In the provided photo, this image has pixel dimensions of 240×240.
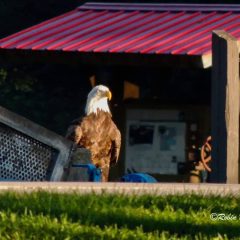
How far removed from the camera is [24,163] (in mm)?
11453

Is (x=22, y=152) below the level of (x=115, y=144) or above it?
below

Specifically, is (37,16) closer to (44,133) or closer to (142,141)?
(142,141)

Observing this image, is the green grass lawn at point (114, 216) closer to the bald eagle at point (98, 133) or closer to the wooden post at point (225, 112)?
the wooden post at point (225, 112)

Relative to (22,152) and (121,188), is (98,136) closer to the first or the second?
(22,152)

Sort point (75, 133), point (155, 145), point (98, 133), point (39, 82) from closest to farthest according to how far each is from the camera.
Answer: point (75, 133), point (98, 133), point (155, 145), point (39, 82)

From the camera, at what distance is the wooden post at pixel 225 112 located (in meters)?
12.0

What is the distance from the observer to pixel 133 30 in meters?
18.7

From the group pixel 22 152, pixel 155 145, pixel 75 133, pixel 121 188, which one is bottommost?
pixel 121 188

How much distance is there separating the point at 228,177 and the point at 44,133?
1891mm

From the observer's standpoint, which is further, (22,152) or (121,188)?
(22,152)

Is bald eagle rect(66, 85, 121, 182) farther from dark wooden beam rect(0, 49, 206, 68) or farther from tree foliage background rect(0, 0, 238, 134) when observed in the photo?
tree foliage background rect(0, 0, 238, 134)

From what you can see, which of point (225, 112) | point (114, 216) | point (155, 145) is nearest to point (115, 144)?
point (225, 112)

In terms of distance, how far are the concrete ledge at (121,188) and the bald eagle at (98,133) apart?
2.37 m

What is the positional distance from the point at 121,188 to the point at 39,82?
86.0 ft
